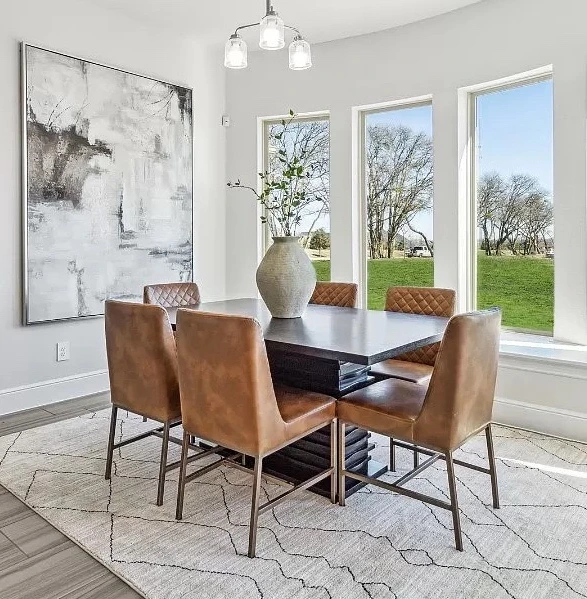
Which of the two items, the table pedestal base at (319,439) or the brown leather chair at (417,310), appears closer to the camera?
the table pedestal base at (319,439)

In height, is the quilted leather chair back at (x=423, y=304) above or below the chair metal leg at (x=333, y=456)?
above

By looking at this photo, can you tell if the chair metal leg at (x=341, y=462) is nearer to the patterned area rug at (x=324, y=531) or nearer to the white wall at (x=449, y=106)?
the patterned area rug at (x=324, y=531)

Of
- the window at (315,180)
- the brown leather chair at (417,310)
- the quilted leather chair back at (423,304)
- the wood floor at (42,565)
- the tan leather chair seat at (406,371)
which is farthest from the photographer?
the window at (315,180)

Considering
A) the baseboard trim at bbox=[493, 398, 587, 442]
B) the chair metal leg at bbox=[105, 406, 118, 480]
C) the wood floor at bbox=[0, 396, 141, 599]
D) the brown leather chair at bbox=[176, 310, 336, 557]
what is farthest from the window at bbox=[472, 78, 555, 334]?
the wood floor at bbox=[0, 396, 141, 599]

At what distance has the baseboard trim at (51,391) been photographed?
3793 mm

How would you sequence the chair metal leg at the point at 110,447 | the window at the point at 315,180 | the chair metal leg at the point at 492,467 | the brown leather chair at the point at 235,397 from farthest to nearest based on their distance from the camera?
1. the window at the point at 315,180
2. the chair metal leg at the point at 110,447
3. the chair metal leg at the point at 492,467
4. the brown leather chair at the point at 235,397

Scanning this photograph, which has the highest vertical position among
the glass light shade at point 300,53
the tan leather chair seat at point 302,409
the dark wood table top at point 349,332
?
the glass light shade at point 300,53

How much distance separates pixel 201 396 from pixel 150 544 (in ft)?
1.91

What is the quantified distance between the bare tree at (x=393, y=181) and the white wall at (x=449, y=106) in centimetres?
17

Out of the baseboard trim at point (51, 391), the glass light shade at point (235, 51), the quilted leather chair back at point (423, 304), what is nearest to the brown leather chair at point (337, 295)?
the quilted leather chair back at point (423, 304)

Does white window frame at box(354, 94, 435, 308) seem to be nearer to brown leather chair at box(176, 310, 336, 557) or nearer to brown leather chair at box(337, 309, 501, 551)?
brown leather chair at box(337, 309, 501, 551)

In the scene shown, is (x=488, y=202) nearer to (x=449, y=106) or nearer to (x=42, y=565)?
(x=449, y=106)

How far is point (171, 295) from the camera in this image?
370cm

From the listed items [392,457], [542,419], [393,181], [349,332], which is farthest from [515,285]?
[349,332]
